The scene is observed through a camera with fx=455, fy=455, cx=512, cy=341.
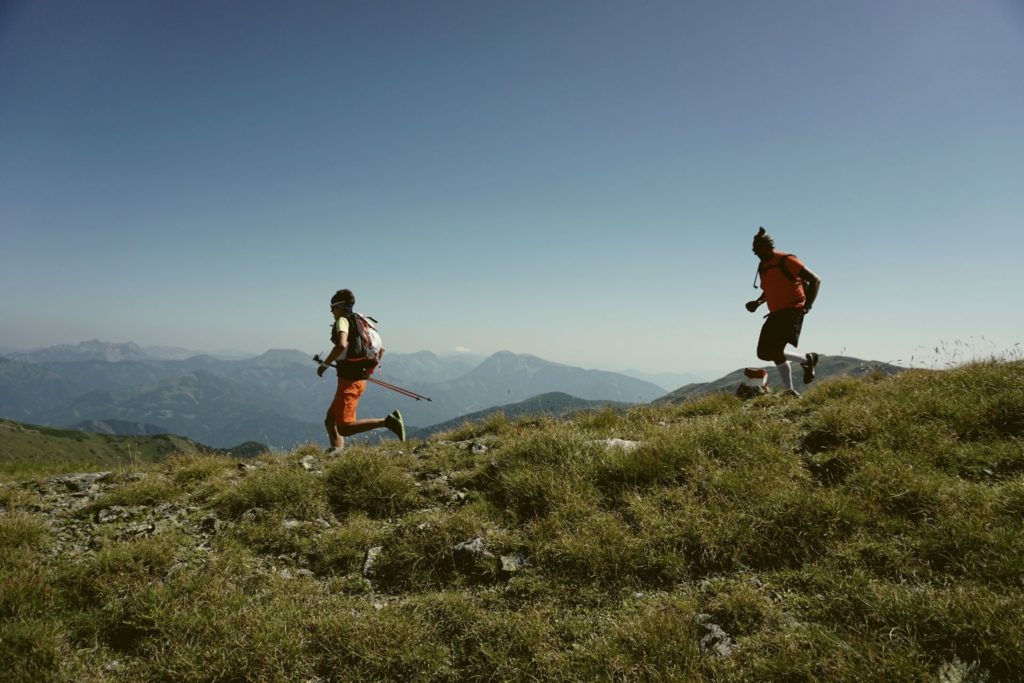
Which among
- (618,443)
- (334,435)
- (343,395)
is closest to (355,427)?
(334,435)

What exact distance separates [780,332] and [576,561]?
777 centimetres

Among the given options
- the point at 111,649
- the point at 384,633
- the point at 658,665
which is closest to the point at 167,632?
the point at 111,649

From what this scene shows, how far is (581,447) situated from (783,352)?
20.2 feet

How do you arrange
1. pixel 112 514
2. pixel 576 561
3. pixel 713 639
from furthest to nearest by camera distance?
pixel 112 514 < pixel 576 561 < pixel 713 639

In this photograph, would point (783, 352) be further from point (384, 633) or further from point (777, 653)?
point (384, 633)

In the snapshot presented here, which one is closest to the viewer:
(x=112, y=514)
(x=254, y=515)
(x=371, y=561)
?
(x=371, y=561)

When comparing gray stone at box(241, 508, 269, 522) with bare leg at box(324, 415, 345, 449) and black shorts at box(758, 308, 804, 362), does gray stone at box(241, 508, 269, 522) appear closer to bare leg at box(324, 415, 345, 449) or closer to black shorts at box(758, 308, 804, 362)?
bare leg at box(324, 415, 345, 449)

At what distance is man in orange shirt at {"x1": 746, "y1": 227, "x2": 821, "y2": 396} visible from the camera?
9617mm

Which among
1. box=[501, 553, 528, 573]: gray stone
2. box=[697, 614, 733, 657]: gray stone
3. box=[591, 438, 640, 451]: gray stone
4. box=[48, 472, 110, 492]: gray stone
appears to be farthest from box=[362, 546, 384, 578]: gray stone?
box=[48, 472, 110, 492]: gray stone

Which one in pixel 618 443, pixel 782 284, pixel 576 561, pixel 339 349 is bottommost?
pixel 576 561

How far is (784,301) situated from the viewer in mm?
9672

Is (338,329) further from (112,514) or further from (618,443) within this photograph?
(618,443)

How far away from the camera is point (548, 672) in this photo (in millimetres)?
3152

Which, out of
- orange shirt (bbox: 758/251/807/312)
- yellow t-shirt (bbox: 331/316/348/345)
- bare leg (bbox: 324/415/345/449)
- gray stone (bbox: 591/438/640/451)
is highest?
orange shirt (bbox: 758/251/807/312)
